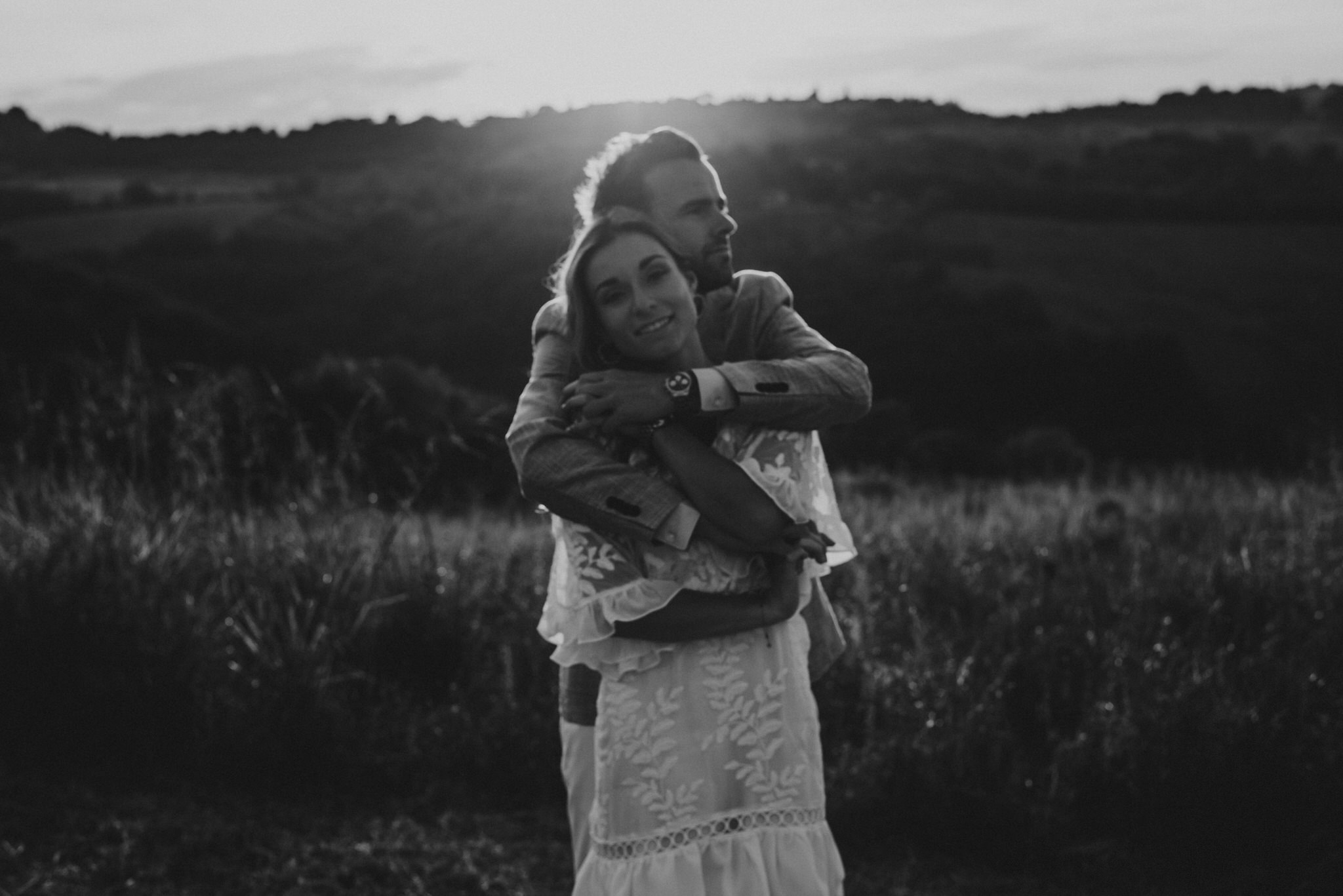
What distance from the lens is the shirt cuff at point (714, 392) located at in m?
2.43

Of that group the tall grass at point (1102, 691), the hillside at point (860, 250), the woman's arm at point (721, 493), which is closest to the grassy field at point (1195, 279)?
the hillside at point (860, 250)

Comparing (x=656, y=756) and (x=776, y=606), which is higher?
(x=776, y=606)

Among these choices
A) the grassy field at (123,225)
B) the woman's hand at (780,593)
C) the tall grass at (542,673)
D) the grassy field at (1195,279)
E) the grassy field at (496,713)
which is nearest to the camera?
the woman's hand at (780,593)

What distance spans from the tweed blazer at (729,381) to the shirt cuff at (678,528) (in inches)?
0.5

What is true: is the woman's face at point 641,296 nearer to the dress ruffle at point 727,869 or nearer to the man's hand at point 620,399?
the man's hand at point 620,399

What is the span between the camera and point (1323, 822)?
12.6ft

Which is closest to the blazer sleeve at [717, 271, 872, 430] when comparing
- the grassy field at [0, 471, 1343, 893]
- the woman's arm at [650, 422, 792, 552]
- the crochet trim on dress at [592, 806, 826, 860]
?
the woman's arm at [650, 422, 792, 552]

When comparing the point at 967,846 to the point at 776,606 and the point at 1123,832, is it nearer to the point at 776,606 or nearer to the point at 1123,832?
the point at 1123,832

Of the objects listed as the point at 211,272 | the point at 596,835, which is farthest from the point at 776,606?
the point at 211,272

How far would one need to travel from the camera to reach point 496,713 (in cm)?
457

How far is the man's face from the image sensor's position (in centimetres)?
274

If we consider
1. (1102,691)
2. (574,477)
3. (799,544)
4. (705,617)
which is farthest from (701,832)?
(1102,691)

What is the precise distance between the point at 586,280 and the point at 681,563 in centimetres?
55

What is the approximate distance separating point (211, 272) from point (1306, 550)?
47.7 metres
